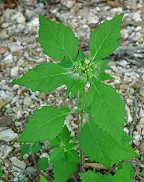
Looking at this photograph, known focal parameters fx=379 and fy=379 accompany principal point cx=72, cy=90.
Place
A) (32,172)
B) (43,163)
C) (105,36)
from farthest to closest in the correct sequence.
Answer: (32,172), (43,163), (105,36)

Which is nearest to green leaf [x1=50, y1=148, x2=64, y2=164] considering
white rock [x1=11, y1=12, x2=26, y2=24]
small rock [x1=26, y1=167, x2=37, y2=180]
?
small rock [x1=26, y1=167, x2=37, y2=180]

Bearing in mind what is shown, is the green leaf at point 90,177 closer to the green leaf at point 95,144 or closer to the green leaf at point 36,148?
the green leaf at point 95,144

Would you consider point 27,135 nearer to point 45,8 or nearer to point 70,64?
point 70,64

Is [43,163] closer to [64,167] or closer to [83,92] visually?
[64,167]

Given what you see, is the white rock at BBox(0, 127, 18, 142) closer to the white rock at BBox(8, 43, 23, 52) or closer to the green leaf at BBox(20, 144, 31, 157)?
the green leaf at BBox(20, 144, 31, 157)

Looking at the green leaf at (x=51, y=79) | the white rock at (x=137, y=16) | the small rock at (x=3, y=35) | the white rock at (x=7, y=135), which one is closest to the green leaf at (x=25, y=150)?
the white rock at (x=7, y=135)

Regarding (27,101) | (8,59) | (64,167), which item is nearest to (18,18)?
(8,59)

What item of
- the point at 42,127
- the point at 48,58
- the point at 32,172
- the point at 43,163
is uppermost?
the point at 42,127
